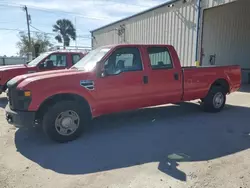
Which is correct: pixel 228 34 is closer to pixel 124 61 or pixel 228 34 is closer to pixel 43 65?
pixel 43 65

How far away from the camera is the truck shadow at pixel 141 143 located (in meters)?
3.73

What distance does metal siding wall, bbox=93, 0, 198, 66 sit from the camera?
1284cm

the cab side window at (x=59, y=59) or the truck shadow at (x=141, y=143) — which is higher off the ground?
the cab side window at (x=59, y=59)

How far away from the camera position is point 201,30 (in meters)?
12.1

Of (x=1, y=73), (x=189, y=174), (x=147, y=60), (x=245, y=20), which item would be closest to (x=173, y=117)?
(x=147, y=60)

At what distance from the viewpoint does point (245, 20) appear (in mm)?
14500

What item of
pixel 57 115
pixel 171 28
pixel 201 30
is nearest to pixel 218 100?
pixel 57 115

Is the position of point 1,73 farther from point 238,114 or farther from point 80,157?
point 238,114

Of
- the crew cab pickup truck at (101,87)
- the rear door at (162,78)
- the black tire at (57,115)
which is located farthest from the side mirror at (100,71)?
the rear door at (162,78)

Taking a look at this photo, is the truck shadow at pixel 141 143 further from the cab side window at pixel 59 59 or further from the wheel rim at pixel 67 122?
the cab side window at pixel 59 59

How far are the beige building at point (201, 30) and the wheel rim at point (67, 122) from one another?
9.46m

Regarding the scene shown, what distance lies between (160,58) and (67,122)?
9.20 ft

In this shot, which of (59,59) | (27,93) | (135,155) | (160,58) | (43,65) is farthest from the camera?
(59,59)

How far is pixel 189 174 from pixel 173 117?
10.2 feet
